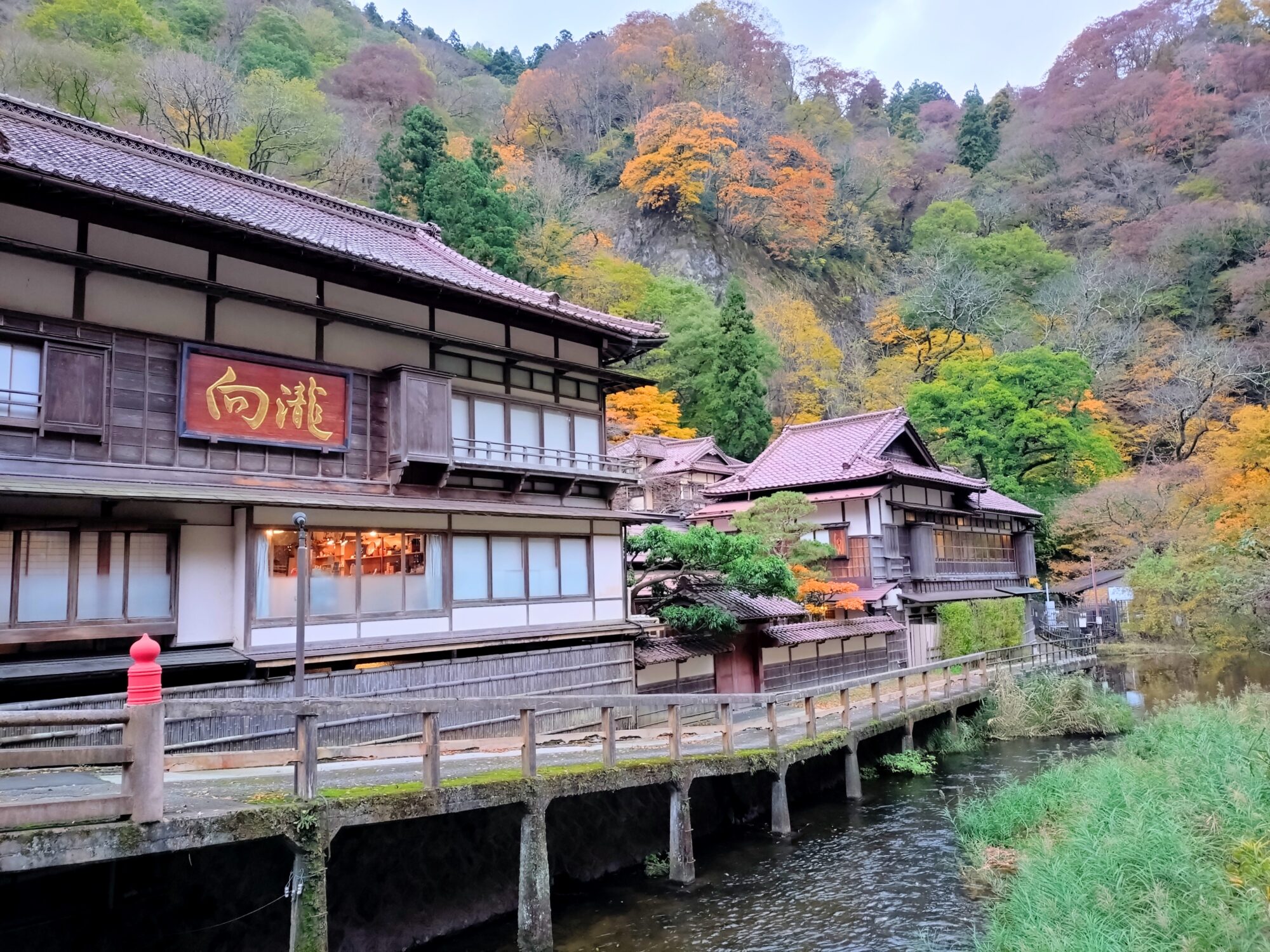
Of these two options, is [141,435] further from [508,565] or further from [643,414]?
[643,414]

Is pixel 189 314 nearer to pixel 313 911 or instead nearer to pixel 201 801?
pixel 201 801

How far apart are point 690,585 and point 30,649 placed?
14.0 meters

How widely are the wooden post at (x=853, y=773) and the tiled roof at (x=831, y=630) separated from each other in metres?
4.63

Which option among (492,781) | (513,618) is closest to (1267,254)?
(513,618)

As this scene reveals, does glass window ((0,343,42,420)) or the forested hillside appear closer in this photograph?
glass window ((0,343,42,420))

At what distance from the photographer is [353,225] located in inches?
702

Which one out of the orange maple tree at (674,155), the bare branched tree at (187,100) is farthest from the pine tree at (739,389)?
the bare branched tree at (187,100)

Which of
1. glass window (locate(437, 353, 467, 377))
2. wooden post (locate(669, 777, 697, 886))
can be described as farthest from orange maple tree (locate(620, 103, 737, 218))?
wooden post (locate(669, 777, 697, 886))

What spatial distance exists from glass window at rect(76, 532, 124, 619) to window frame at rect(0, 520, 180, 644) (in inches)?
1.7

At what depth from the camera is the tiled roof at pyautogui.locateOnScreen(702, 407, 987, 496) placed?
28.5 meters

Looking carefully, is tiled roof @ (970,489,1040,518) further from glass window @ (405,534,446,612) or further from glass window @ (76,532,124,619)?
glass window @ (76,532,124,619)

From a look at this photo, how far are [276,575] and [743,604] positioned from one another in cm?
1249

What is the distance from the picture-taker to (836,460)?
2997 centimetres

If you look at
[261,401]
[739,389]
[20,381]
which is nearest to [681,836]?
[261,401]
